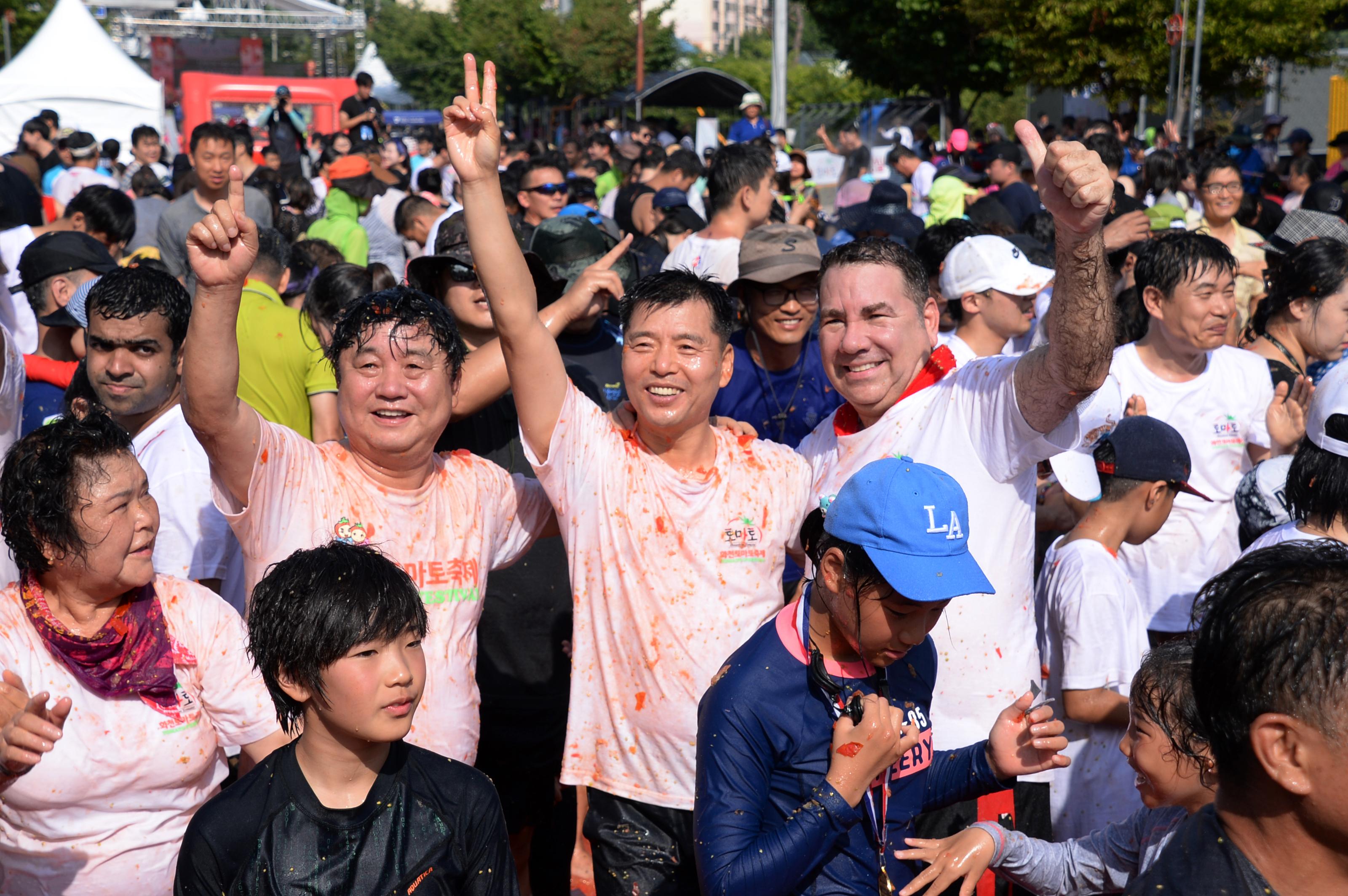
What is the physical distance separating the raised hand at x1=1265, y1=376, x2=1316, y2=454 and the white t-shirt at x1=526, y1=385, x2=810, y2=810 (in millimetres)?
2532

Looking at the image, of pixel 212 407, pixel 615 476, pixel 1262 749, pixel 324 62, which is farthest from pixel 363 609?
pixel 324 62

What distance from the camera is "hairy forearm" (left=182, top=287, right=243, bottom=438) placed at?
2.65 meters

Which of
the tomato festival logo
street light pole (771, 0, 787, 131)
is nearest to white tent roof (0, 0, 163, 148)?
street light pole (771, 0, 787, 131)

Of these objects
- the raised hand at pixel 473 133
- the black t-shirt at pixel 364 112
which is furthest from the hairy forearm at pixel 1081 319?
the black t-shirt at pixel 364 112

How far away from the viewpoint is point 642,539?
3047 mm

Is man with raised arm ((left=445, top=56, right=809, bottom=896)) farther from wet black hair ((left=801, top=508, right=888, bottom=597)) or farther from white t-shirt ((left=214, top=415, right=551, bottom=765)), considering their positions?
wet black hair ((left=801, top=508, right=888, bottom=597))

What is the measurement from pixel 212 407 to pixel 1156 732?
2211mm

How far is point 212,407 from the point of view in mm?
2670

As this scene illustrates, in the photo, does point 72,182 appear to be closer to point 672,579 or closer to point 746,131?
point 746,131

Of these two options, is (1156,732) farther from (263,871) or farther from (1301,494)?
(263,871)

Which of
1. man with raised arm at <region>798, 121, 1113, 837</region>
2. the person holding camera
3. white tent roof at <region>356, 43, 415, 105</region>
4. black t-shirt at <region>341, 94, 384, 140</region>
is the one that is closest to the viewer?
man with raised arm at <region>798, 121, 1113, 837</region>

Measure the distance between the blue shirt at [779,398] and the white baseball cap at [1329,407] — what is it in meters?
1.63

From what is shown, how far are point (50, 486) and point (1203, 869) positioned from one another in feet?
8.09

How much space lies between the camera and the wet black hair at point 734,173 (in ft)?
21.1
